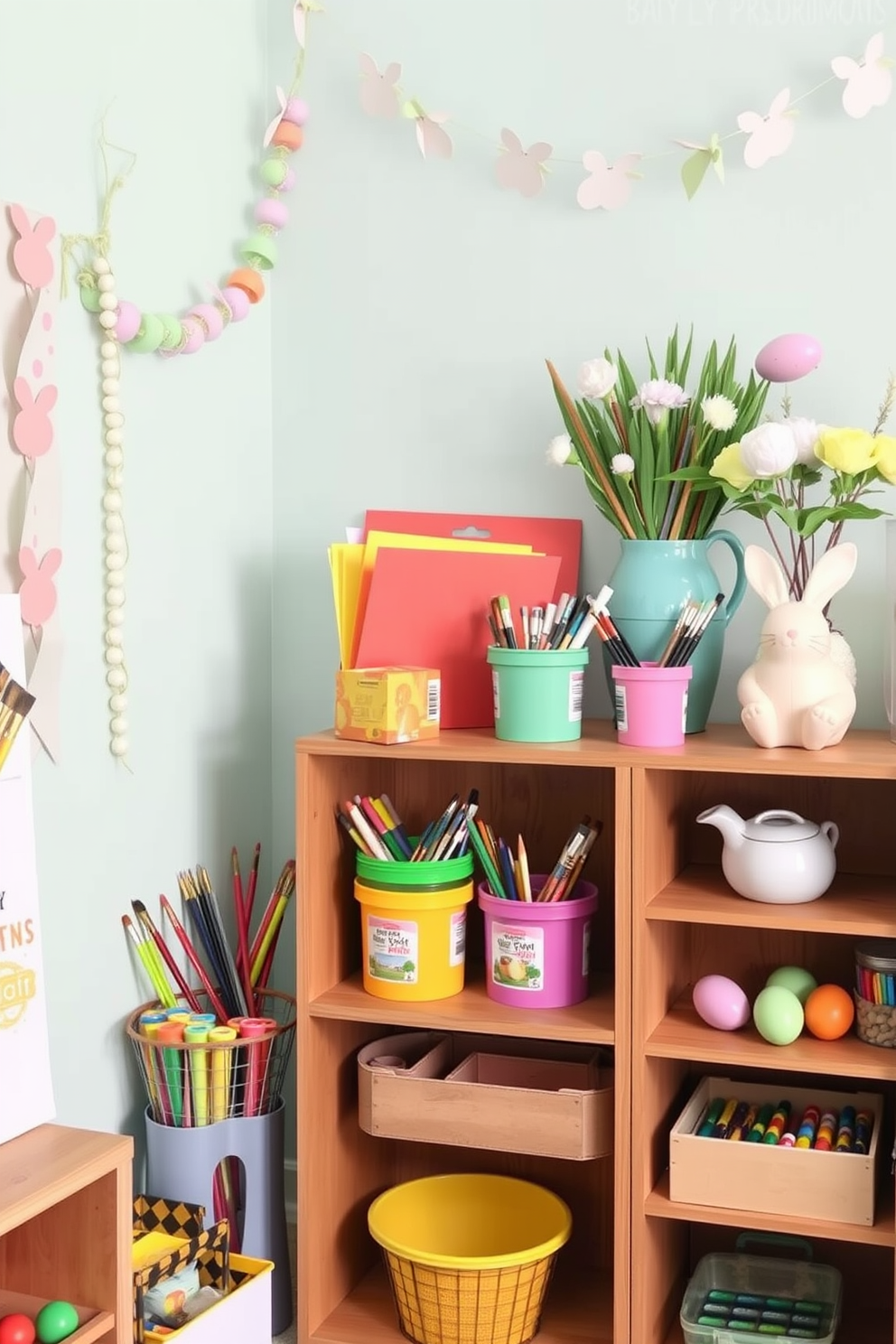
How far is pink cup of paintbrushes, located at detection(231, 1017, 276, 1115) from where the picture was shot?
188cm

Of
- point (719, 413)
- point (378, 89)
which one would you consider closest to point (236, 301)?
point (378, 89)

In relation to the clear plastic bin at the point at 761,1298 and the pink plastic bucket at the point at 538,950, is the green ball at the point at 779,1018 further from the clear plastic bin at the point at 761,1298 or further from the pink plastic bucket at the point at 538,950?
the clear plastic bin at the point at 761,1298

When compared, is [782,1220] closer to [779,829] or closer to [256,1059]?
Answer: [779,829]

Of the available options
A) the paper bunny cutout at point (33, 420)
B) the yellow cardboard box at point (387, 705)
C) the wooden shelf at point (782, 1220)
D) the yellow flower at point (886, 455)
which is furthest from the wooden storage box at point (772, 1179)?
the paper bunny cutout at point (33, 420)

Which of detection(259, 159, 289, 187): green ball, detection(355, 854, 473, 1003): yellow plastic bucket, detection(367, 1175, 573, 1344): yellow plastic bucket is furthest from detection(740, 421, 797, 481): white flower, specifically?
detection(367, 1175, 573, 1344): yellow plastic bucket

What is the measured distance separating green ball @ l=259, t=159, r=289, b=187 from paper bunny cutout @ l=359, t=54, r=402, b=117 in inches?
6.1

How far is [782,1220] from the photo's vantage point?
1.70 metres

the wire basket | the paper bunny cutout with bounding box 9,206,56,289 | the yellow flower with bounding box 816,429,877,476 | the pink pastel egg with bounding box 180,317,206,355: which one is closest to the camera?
the paper bunny cutout with bounding box 9,206,56,289

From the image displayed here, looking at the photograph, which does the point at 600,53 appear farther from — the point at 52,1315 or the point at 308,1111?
the point at 52,1315

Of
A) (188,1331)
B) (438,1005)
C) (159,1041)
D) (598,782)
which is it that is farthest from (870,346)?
(188,1331)

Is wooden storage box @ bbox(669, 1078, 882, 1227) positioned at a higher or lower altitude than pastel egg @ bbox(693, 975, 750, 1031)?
lower

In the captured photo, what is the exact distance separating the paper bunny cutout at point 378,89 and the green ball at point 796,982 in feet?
4.46

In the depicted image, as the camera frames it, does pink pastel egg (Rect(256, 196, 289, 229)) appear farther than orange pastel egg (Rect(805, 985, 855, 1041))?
Yes

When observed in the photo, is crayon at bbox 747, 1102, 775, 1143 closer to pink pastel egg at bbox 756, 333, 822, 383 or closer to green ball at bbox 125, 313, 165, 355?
pink pastel egg at bbox 756, 333, 822, 383
